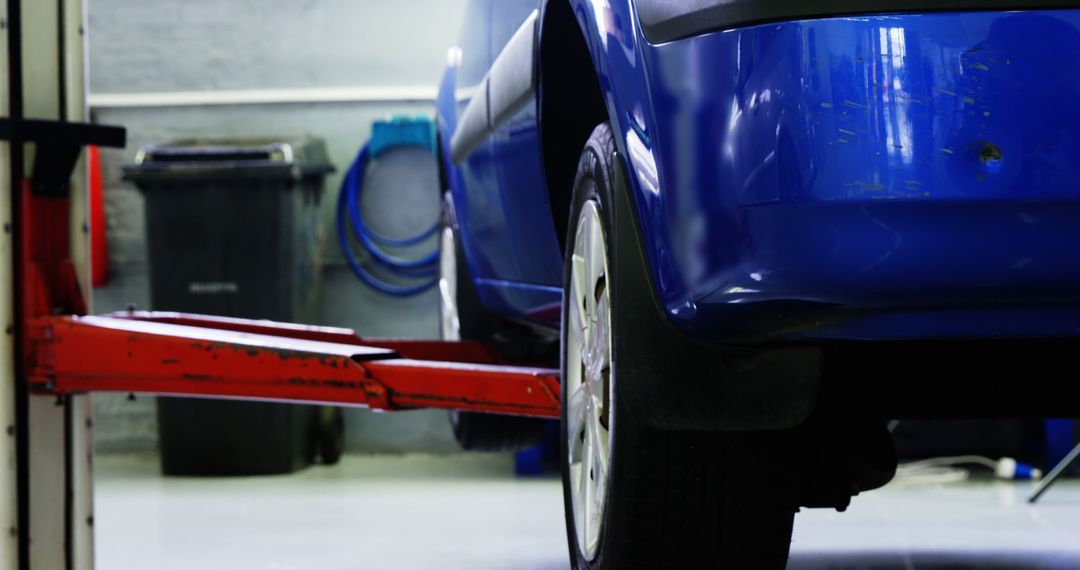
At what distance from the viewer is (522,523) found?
4.45 m

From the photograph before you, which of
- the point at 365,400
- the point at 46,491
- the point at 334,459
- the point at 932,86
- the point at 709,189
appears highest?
the point at 932,86

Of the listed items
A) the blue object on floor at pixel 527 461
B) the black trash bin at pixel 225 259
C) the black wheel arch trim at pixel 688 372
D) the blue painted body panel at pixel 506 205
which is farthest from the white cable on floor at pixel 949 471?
the black wheel arch trim at pixel 688 372

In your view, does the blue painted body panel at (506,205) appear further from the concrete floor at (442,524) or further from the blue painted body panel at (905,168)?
the blue painted body panel at (905,168)

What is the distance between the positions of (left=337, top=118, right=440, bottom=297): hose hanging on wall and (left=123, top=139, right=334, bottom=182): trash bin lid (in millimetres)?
362

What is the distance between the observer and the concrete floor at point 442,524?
146 inches

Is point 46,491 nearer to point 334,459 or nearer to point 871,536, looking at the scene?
point 871,536

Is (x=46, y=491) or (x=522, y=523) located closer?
(x=46, y=491)

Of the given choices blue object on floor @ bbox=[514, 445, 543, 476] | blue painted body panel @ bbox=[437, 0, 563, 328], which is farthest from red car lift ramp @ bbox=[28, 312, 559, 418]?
blue object on floor @ bbox=[514, 445, 543, 476]

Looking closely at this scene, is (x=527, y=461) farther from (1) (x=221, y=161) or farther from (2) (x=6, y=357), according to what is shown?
(2) (x=6, y=357)

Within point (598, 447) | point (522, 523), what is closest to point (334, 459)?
point (522, 523)

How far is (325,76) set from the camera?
6.70m

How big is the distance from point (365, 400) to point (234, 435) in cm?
335

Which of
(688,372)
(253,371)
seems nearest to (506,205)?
(253,371)

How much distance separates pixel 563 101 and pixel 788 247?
3.31 ft
